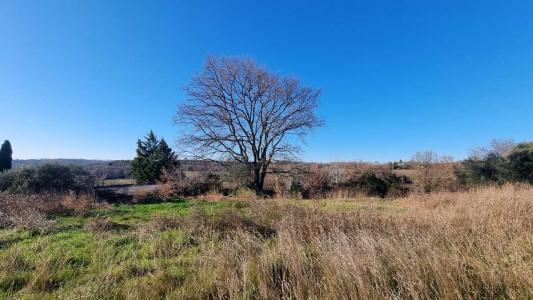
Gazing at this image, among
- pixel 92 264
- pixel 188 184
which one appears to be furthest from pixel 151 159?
pixel 92 264

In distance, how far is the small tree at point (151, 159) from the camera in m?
29.2

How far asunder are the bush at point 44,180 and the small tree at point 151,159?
10.7 m

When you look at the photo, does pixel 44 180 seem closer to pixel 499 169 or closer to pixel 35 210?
pixel 35 210

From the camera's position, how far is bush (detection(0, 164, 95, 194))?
51.6 ft

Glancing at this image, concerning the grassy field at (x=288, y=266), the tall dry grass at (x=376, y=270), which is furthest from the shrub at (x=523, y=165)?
the tall dry grass at (x=376, y=270)

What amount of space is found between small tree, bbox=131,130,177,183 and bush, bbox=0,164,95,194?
10697mm

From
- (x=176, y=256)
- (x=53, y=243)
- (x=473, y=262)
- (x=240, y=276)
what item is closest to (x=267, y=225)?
(x=176, y=256)

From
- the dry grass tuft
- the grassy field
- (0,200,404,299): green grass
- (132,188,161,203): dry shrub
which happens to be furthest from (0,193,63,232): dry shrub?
(132,188,161,203): dry shrub

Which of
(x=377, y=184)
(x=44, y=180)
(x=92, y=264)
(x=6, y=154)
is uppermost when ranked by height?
(x=6, y=154)

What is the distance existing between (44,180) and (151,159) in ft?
43.7

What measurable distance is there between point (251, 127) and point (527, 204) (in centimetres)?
1623

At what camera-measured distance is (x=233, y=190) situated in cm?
2056

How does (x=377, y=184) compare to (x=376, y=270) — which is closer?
(x=376, y=270)

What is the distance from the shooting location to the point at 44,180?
16.5 meters
